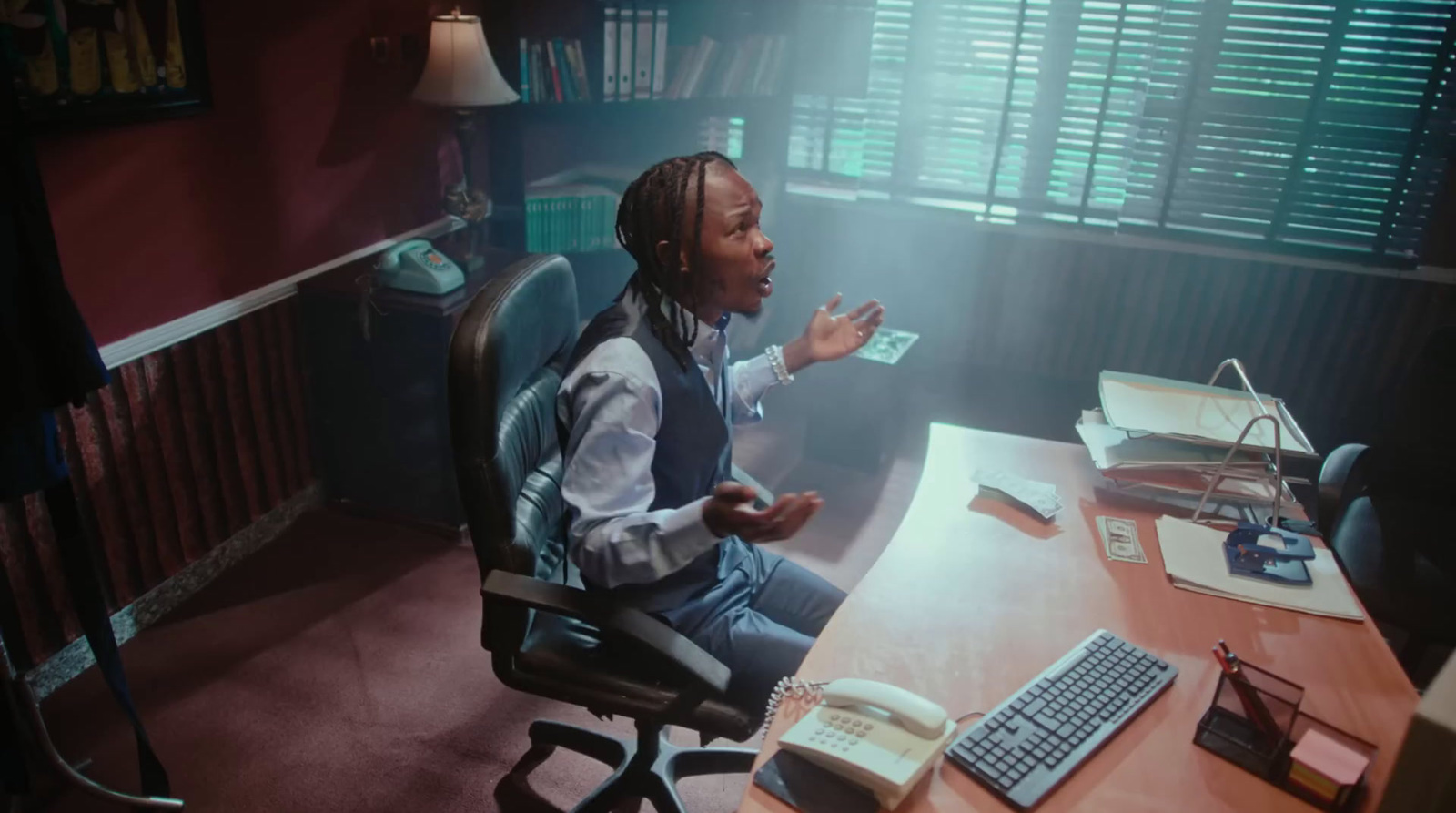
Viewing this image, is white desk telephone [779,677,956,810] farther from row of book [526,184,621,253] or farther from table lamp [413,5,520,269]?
row of book [526,184,621,253]

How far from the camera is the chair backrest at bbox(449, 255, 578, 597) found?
1376 mm

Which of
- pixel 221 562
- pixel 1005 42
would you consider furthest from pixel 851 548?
pixel 1005 42

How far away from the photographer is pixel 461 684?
224 centimetres

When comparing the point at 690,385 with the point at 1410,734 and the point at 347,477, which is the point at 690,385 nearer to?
the point at 1410,734

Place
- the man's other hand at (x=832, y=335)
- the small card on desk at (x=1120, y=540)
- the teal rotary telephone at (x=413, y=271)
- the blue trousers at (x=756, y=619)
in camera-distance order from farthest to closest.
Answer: the teal rotary telephone at (x=413, y=271)
the man's other hand at (x=832, y=335)
the small card on desk at (x=1120, y=540)
the blue trousers at (x=756, y=619)

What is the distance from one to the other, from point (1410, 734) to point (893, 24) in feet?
11.4

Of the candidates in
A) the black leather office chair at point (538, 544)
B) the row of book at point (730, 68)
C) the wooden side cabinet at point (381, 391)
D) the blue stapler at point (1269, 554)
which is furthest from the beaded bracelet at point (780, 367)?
the row of book at point (730, 68)

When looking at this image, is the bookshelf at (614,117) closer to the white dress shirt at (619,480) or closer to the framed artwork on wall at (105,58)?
the framed artwork on wall at (105,58)

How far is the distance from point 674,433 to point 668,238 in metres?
0.30

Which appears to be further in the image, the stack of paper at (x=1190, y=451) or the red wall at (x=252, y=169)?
the red wall at (x=252, y=169)

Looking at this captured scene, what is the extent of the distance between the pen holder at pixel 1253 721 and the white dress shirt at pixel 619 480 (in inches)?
26.6

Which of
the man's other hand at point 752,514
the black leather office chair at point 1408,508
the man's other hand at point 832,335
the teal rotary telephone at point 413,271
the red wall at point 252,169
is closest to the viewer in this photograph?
the man's other hand at point 752,514

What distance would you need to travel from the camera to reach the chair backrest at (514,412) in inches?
54.2

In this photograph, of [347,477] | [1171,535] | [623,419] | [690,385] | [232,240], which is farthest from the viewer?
[347,477]
